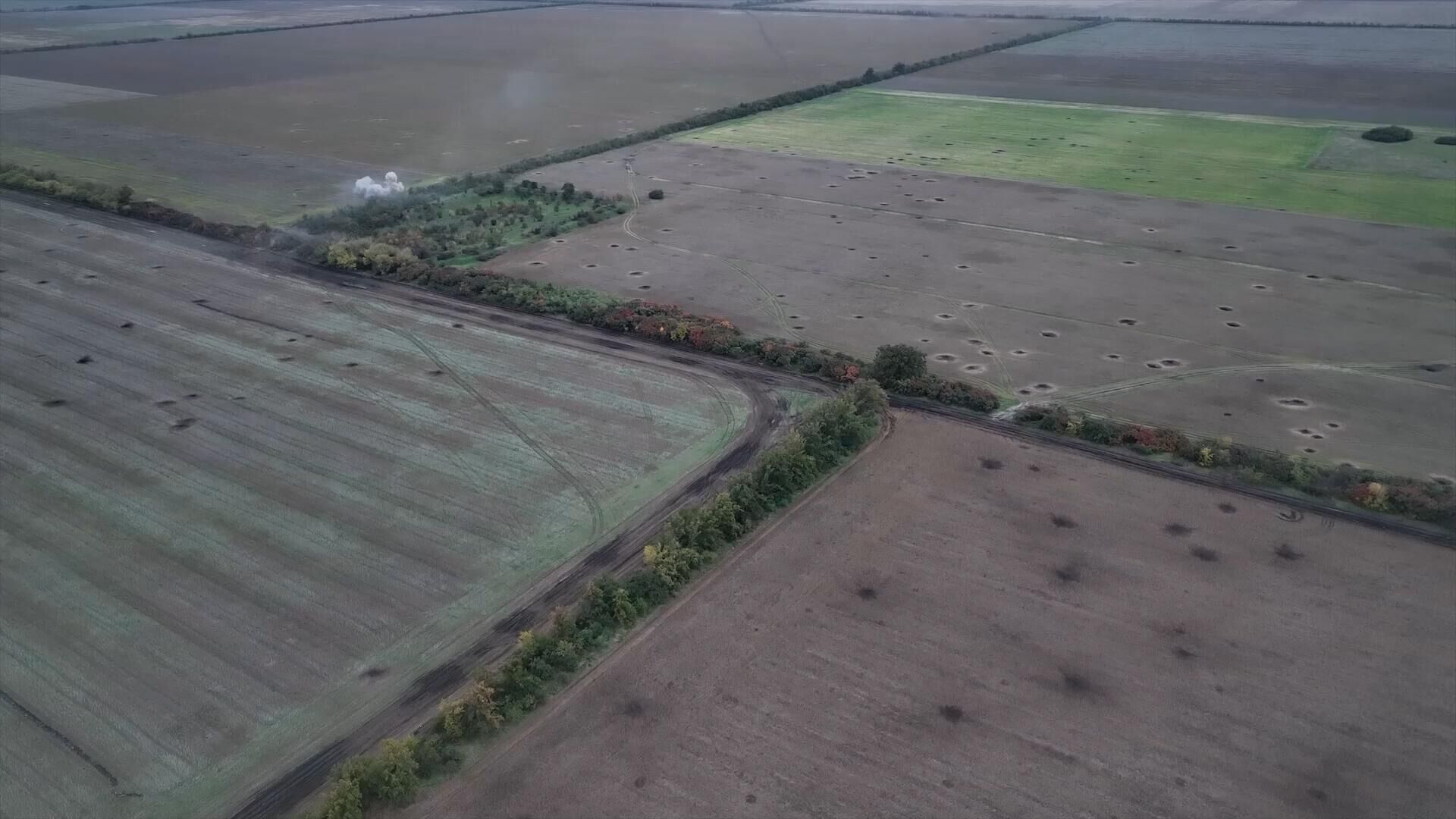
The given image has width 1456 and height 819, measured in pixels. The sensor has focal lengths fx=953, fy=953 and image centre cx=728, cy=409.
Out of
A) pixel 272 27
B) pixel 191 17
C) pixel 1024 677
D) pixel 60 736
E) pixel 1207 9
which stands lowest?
pixel 1024 677

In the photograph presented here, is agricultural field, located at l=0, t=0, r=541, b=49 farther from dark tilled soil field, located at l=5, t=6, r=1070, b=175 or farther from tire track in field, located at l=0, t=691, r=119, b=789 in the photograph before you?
tire track in field, located at l=0, t=691, r=119, b=789

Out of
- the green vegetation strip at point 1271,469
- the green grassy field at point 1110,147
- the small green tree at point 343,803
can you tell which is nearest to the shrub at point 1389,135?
the green grassy field at point 1110,147

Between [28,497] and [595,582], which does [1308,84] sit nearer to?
[595,582]

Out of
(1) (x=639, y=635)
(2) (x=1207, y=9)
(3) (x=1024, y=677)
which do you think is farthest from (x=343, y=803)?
(2) (x=1207, y=9)

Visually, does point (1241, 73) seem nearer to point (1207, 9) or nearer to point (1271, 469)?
point (1207, 9)

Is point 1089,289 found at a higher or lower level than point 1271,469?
higher

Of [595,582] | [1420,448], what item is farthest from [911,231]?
[595,582]
